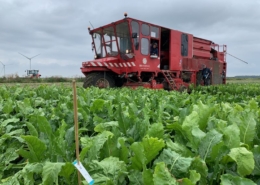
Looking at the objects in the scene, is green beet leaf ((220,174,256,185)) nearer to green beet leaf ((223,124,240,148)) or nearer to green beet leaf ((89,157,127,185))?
green beet leaf ((223,124,240,148))

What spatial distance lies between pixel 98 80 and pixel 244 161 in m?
10.3

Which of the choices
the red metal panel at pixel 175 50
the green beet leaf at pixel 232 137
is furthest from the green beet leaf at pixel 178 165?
the red metal panel at pixel 175 50

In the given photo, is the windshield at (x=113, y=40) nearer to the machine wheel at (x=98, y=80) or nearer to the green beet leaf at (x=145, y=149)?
the machine wheel at (x=98, y=80)

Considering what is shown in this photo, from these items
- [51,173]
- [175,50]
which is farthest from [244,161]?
[175,50]

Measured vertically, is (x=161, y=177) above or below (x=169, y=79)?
below

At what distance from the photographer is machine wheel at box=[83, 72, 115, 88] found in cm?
1088

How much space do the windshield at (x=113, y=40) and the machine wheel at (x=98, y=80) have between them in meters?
1.24

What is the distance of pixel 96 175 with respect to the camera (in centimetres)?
100

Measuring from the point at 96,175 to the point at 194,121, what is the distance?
605mm

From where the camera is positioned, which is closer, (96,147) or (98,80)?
(96,147)

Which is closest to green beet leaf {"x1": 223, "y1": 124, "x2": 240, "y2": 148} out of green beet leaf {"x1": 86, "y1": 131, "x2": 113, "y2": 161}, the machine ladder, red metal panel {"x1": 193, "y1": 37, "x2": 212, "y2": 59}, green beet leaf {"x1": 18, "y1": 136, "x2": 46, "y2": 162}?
green beet leaf {"x1": 86, "y1": 131, "x2": 113, "y2": 161}

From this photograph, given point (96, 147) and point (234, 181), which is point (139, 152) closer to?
point (96, 147)

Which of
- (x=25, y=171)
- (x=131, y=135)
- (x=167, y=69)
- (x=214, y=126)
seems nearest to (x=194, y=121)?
(x=214, y=126)

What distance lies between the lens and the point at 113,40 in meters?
11.6
